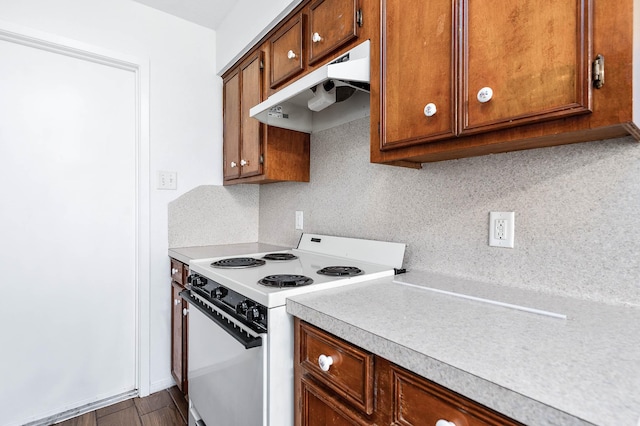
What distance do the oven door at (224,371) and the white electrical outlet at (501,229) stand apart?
848mm

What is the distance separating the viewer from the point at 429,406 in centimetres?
64

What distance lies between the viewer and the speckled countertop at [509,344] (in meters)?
0.48

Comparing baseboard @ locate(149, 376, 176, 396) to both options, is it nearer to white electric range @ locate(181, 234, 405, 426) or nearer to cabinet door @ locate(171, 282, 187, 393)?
cabinet door @ locate(171, 282, 187, 393)

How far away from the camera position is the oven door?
1030 mm

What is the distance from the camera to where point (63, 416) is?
1878 mm

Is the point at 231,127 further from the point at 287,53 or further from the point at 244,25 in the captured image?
the point at 287,53

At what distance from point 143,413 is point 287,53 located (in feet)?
7.13

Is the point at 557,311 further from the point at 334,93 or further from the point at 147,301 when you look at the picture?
the point at 147,301

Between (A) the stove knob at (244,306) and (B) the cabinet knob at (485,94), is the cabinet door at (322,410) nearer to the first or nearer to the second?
(A) the stove knob at (244,306)

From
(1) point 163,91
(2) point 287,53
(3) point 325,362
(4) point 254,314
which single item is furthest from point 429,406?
(1) point 163,91

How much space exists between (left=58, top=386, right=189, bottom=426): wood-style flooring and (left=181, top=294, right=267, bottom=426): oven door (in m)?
0.38

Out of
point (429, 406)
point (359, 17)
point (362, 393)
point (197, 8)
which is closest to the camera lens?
point (429, 406)

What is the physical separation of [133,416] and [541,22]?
2.53m

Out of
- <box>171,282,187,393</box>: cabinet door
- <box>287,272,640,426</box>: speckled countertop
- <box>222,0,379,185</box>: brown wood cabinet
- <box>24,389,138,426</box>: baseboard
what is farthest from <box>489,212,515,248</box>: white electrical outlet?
<box>24,389,138,426</box>: baseboard
